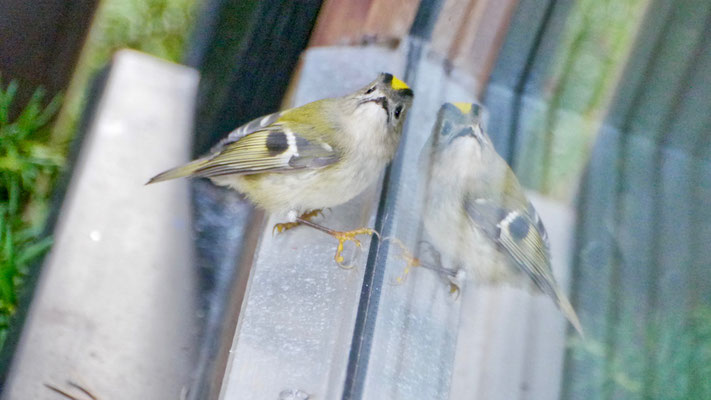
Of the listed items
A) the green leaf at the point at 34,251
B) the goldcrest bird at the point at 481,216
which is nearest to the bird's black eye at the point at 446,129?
the goldcrest bird at the point at 481,216

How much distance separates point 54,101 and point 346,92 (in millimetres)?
1129

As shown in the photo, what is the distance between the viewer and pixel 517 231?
1.16 metres

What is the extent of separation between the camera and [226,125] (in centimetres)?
178

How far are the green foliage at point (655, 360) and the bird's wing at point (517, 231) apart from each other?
153mm

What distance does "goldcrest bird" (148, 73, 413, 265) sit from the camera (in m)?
1.35

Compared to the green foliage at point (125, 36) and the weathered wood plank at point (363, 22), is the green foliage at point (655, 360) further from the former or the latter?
the green foliage at point (125, 36)

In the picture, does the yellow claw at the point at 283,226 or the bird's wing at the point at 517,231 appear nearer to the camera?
the bird's wing at the point at 517,231

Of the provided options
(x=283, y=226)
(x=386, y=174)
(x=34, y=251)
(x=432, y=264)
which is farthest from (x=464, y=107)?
(x=34, y=251)

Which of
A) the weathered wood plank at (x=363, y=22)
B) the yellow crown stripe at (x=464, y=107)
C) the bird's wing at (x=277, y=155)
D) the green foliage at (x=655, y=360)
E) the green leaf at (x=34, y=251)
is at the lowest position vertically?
the green foliage at (x=655, y=360)

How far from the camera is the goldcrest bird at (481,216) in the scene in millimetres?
1129

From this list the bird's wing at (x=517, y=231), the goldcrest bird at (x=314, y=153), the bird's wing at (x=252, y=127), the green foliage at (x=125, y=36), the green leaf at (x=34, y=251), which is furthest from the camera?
the green foliage at (x=125, y=36)

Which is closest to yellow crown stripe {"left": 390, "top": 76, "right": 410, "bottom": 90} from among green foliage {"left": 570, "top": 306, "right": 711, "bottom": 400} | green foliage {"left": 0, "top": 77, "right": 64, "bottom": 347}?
green foliage {"left": 570, "top": 306, "right": 711, "bottom": 400}

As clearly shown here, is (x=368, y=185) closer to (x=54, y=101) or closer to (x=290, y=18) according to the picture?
(x=290, y=18)

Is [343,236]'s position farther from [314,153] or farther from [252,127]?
[252,127]
